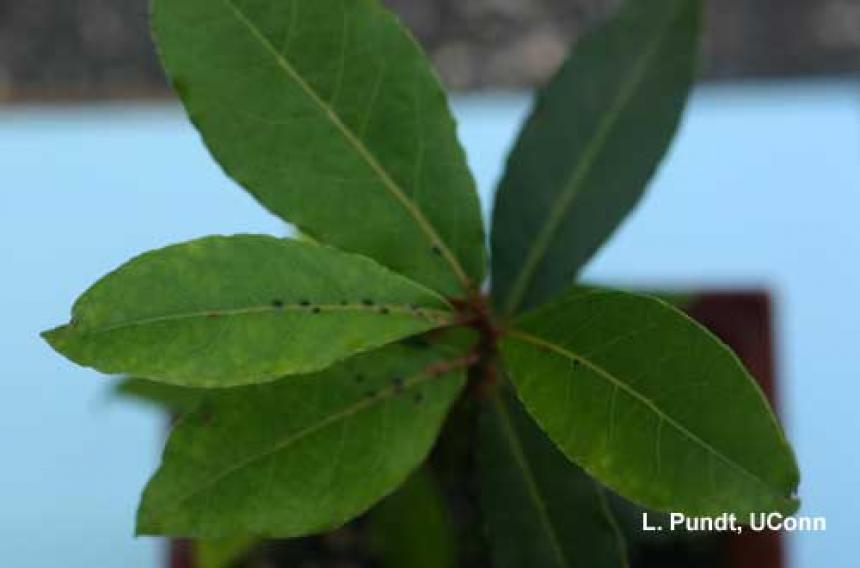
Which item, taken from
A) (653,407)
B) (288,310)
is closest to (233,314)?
(288,310)

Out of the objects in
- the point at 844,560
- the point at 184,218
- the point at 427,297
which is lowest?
the point at 844,560

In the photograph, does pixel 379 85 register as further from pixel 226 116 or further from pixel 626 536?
pixel 626 536

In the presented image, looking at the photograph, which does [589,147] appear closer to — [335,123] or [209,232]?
[335,123]

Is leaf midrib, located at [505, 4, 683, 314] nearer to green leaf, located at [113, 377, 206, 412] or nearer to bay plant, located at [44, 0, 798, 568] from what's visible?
bay plant, located at [44, 0, 798, 568]

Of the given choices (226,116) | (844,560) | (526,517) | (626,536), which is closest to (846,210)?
(844,560)

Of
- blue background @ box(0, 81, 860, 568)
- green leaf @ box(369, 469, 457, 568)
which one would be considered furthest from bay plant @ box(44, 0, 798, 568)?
blue background @ box(0, 81, 860, 568)

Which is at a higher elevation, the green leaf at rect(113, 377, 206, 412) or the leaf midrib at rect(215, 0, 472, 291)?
the leaf midrib at rect(215, 0, 472, 291)
